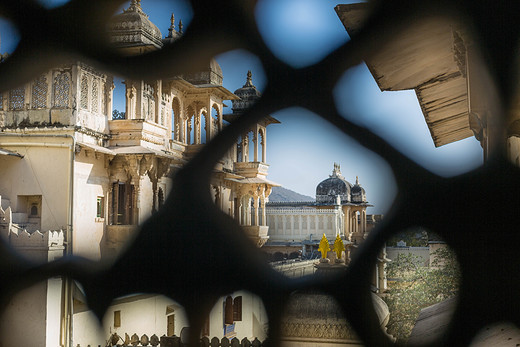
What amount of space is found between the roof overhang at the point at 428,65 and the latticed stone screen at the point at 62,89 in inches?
105

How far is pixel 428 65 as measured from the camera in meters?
1.50

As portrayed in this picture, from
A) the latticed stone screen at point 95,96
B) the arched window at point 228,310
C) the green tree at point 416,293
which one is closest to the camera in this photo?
the green tree at point 416,293

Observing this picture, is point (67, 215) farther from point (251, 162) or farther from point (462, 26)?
point (462, 26)

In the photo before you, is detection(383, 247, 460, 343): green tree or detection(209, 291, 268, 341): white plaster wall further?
detection(383, 247, 460, 343): green tree

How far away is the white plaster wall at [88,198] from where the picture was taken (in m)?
3.62

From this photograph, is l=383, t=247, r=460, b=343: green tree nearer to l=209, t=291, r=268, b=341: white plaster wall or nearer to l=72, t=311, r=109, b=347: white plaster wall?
l=209, t=291, r=268, b=341: white plaster wall

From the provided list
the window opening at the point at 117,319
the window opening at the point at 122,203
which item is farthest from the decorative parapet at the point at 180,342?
the window opening at the point at 122,203

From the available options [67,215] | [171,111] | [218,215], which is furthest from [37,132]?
[218,215]

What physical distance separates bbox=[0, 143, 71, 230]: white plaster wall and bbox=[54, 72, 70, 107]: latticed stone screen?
0.28 m

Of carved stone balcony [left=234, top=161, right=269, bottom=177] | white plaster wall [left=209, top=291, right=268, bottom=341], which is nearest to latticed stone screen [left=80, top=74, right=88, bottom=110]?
carved stone balcony [left=234, top=161, right=269, bottom=177]

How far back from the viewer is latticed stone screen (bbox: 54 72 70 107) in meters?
3.71

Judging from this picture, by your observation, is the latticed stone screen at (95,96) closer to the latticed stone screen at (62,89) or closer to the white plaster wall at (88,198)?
the latticed stone screen at (62,89)

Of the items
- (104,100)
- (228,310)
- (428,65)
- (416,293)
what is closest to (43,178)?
(104,100)

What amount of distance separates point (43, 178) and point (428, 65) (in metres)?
2.87
